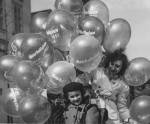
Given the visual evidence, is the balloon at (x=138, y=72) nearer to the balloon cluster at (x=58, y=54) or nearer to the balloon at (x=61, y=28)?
the balloon cluster at (x=58, y=54)

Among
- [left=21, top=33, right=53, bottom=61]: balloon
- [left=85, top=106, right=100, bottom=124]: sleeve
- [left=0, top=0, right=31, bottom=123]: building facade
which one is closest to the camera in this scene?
[left=85, top=106, right=100, bottom=124]: sleeve

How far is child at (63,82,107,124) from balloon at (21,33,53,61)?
63cm

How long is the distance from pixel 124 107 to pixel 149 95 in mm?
462

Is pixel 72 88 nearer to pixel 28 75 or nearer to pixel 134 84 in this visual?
pixel 28 75

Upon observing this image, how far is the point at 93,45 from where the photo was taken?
450 cm

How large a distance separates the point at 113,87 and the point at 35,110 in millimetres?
1182

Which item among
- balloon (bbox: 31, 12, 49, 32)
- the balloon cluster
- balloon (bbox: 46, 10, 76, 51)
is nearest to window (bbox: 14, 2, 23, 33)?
balloon (bbox: 31, 12, 49, 32)

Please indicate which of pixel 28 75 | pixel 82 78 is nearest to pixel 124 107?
pixel 82 78

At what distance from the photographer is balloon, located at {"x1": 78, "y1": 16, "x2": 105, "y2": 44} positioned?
476 cm

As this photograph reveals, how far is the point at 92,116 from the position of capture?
4.24m

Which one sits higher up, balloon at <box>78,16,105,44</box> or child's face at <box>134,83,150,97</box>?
balloon at <box>78,16,105,44</box>

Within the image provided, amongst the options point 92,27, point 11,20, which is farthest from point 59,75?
point 11,20

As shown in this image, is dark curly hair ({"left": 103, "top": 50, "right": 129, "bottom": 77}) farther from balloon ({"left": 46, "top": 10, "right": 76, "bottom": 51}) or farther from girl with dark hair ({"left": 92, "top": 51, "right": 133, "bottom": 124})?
balloon ({"left": 46, "top": 10, "right": 76, "bottom": 51})

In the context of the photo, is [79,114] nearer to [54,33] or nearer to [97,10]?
[54,33]
